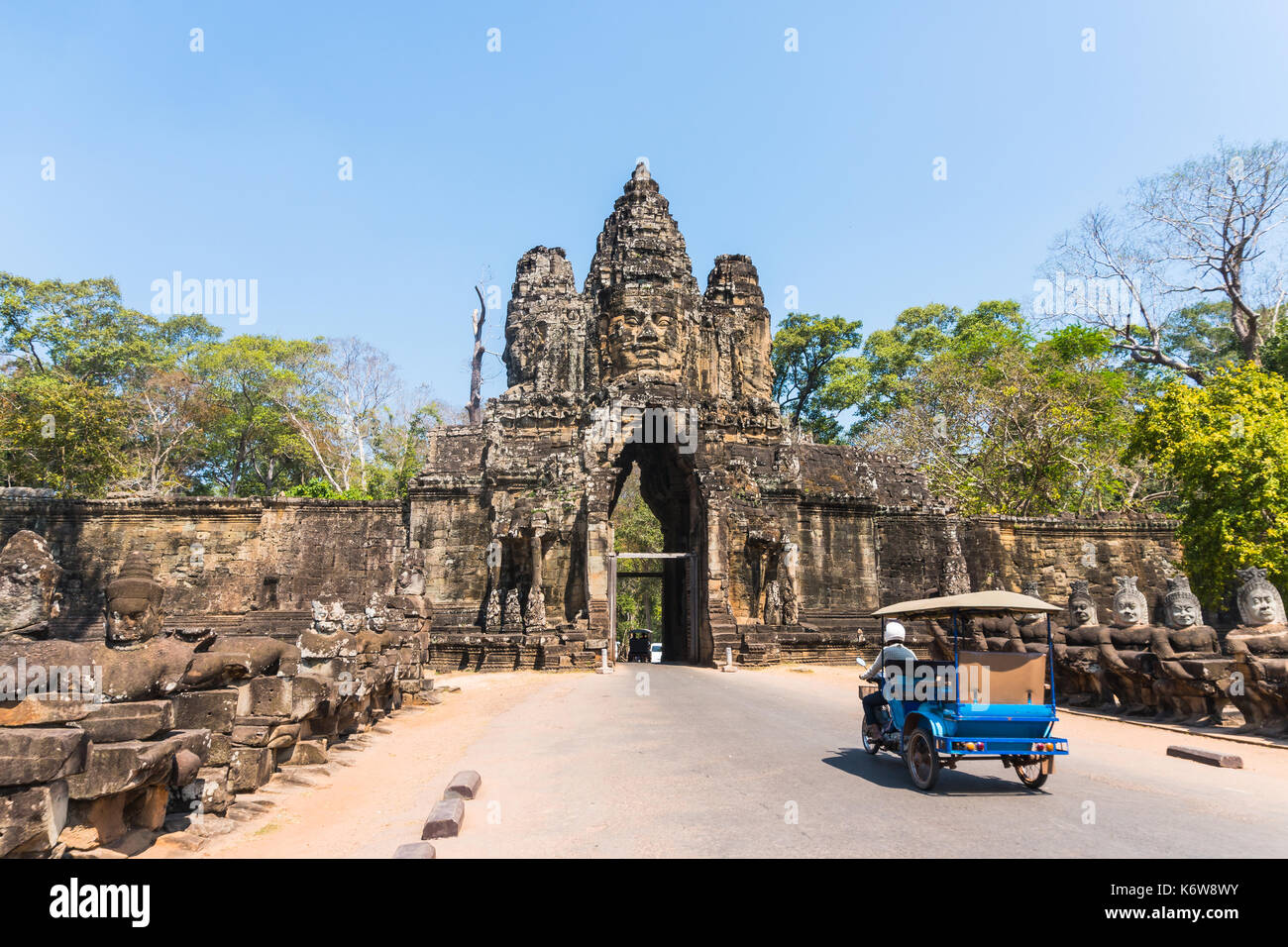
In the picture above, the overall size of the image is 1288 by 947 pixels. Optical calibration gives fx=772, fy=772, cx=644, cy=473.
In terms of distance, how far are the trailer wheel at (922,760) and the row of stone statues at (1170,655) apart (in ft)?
18.1

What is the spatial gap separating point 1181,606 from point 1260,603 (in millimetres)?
1610

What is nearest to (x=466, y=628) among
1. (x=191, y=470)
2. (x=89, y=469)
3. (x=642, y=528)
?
(x=89, y=469)

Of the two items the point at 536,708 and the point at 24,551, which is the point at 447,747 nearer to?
the point at 536,708

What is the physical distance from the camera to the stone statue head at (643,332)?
26.9 meters

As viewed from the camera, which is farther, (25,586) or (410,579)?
(410,579)

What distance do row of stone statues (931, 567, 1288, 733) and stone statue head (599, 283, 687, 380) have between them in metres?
15.2

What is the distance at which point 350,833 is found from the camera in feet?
18.6

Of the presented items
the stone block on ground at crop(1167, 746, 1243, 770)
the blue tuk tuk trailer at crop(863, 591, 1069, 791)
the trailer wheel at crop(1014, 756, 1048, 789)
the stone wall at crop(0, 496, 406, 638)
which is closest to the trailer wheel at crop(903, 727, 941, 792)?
the blue tuk tuk trailer at crop(863, 591, 1069, 791)

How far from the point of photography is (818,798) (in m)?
6.20

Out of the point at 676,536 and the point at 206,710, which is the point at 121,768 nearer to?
the point at 206,710

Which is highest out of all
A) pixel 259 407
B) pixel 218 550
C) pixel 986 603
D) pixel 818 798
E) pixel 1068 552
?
pixel 259 407

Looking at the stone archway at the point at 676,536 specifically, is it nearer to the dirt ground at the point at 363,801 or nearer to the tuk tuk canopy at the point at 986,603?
the dirt ground at the point at 363,801

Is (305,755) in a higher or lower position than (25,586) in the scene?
lower

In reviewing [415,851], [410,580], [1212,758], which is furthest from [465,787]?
[410,580]
